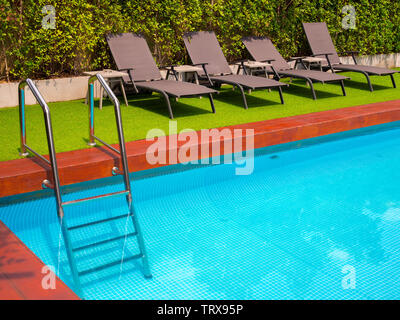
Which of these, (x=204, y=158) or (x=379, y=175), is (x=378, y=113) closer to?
(x=379, y=175)

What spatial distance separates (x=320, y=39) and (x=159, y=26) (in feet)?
11.2

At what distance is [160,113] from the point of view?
6.56 metres

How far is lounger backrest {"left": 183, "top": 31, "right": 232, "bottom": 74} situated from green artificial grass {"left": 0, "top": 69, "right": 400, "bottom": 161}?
46 centimetres

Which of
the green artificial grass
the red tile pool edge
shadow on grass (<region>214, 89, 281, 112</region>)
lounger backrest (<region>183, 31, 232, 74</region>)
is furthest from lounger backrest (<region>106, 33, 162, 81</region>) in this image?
the red tile pool edge

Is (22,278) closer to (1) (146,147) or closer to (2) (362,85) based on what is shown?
(1) (146,147)

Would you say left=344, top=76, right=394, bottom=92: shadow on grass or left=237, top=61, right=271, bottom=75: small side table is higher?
left=237, top=61, right=271, bottom=75: small side table

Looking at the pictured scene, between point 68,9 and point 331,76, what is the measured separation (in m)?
4.22

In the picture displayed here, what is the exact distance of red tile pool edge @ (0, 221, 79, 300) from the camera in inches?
99.4

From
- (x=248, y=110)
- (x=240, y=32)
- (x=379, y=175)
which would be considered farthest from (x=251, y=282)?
(x=240, y=32)

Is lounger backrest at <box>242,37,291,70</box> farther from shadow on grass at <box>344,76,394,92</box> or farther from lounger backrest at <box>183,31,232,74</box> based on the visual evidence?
shadow on grass at <box>344,76,394,92</box>

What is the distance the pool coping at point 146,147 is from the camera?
4.13m

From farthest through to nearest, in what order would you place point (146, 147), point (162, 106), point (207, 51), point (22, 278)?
point (207, 51), point (162, 106), point (146, 147), point (22, 278)

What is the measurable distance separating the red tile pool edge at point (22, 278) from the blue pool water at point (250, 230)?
32 cm

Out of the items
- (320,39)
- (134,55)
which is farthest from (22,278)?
(320,39)
